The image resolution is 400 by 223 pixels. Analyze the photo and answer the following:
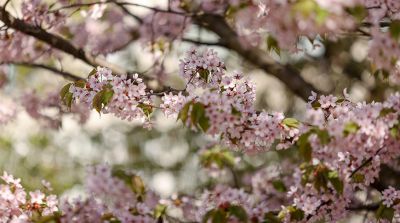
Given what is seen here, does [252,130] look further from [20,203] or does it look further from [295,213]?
[20,203]

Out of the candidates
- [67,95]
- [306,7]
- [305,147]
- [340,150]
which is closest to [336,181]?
[340,150]

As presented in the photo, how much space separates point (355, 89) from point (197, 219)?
28.2ft

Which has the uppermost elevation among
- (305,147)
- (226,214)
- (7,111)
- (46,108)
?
(305,147)

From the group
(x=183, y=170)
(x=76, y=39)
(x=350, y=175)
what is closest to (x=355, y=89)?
(x=183, y=170)

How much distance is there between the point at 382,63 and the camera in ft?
10.7

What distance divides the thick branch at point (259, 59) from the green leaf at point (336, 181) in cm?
363

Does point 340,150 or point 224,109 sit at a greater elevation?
point 224,109

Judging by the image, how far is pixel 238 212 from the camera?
127 inches

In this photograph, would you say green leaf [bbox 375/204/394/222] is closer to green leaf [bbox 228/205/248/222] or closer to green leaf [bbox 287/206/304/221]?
green leaf [bbox 287/206/304/221]

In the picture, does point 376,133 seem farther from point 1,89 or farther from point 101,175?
point 1,89

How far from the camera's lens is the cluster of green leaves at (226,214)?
3.22 metres

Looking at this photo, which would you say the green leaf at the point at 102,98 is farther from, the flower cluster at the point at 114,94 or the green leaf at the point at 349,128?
the green leaf at the point at 349,128

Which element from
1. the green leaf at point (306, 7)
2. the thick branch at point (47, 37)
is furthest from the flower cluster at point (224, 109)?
the thick branch at point (47, 37)

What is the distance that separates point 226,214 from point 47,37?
372 cm
